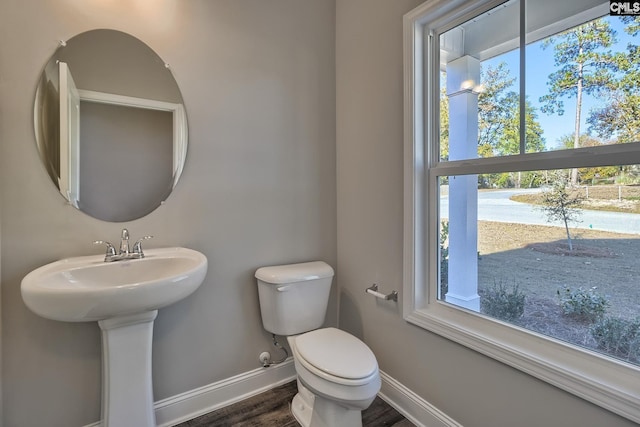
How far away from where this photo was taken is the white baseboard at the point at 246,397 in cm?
152

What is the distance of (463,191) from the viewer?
1.48 metres

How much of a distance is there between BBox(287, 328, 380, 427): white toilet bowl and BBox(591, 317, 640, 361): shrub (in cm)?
80

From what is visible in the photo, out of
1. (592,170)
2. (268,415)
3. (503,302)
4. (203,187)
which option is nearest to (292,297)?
(268,415)

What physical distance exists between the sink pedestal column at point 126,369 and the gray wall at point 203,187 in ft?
0.61

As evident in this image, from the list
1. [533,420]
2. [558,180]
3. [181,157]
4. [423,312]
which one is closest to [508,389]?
[533,420]

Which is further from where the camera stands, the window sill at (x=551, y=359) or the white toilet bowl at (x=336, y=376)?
the white toilet bowl at (x=336, y=376)

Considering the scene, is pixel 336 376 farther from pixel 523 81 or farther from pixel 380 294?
pixel 523 81

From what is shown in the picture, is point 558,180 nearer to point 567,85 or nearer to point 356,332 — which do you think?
point 567,85

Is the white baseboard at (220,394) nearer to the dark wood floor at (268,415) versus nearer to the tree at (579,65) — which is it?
the dark wood floor at (268,415)

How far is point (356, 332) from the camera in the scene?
1959 millimetres

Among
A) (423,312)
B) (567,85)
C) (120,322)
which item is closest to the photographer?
(567,85)

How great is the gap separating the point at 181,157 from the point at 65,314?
83 centimetres

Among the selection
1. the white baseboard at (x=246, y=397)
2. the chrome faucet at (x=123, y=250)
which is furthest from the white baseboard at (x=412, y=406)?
the chrome faucet at (x=123, y=250)

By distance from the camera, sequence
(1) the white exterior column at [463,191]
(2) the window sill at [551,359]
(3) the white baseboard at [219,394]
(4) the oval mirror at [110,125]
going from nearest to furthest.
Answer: (2) the window sill at [551,359] → (4) the oval mirror at [110,125] → (1) the white exterior column at [463,191] → (3) the white baseboard at [219,394]
